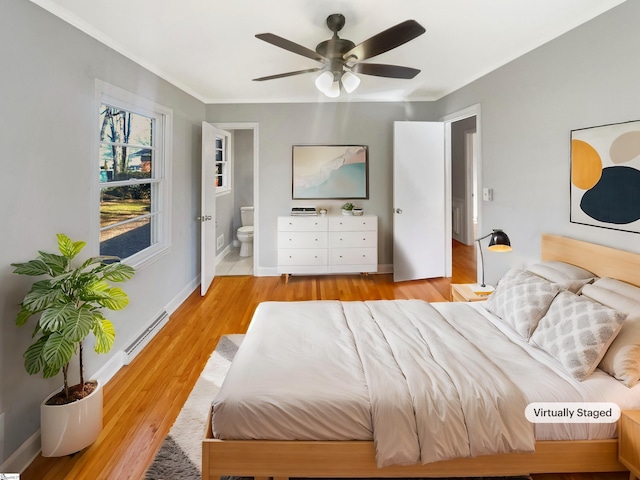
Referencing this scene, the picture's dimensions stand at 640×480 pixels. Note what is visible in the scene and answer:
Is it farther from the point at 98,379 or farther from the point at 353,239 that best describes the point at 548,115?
the point at 98,379

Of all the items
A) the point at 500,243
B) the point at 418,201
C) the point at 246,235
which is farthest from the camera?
the point at 246,235

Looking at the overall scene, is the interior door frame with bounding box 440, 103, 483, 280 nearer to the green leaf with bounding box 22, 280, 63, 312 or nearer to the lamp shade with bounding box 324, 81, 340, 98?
the lamp shade with bounding box 324, 81, 340, 98

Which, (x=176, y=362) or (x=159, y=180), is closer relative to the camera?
(x=176, y=362)

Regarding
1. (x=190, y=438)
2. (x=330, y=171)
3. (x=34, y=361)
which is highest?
(x=330, y=171)

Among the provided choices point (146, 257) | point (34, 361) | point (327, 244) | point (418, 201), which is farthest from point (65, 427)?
point (418, 201)

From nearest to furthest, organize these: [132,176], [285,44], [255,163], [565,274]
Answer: [285,44] → [565,274] → [132,176] → [255,163]

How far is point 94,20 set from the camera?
2346 mm

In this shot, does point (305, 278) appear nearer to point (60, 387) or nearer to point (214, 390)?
point (214, 390)

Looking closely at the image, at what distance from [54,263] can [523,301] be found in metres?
2.54

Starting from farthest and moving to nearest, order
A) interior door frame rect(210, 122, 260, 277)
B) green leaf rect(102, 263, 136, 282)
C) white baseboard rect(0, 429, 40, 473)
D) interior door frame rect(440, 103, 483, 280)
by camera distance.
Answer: interior door frame rect(210, 122, 260, 277)
interior door frame rect(440, 103, 483, 280)
green leaf rect(102, 263, 136, 282)
white baseboard rect(0, 429, 40, 473)

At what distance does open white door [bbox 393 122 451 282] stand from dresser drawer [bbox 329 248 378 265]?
1.06 ft

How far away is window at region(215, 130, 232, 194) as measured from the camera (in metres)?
6.21

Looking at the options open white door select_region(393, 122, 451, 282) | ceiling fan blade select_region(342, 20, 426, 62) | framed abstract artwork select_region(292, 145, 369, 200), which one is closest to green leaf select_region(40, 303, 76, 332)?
ceiling fan blade select_region(342, 20, 426, 62)

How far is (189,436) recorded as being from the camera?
6.45 feet
